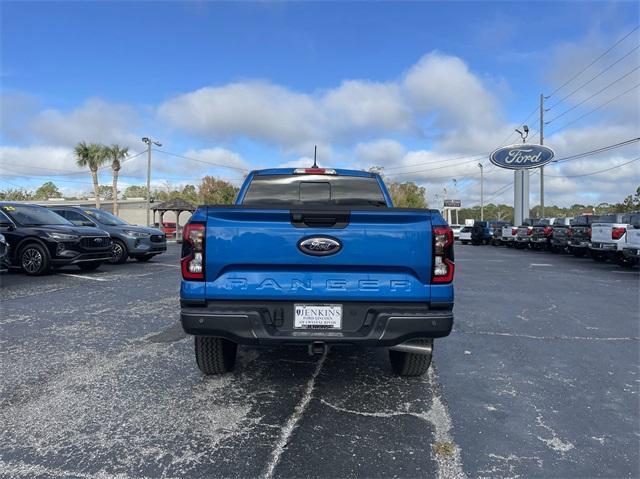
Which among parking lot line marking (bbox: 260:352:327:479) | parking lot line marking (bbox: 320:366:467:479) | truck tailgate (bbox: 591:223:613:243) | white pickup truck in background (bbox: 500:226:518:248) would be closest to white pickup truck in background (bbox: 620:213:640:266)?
truck tailgate (bbox: 591:223:613:243)

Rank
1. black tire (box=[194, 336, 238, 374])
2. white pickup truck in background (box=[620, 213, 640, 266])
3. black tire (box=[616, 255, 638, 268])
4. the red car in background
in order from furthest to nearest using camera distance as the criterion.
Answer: the red car in background, black tire (box=[616, 255, 638, 268]), white pickup truck in background (box=[620, 213, 640, 266]), black tire (box=[194, 336, 238, 374])

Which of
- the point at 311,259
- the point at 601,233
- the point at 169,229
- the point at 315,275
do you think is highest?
the point at 169,229

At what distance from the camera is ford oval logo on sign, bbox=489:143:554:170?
1543 inches

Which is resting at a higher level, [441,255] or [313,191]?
[313,191]

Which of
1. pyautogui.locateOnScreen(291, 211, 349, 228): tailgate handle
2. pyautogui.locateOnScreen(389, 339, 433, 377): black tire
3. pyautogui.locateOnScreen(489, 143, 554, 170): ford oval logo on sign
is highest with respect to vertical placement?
pyautogui.locateOnScreen(489, 143, 554, 170): ford oval logo on sign

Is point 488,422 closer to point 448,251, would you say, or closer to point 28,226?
point 448,251

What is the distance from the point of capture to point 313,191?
16.4 feet

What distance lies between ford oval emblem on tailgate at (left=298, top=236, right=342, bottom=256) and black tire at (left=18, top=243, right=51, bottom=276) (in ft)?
30.2

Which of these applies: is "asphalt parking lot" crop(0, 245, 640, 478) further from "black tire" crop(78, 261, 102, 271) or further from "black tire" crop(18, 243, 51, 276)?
"black tire" crop(78, 261, 102, 271)

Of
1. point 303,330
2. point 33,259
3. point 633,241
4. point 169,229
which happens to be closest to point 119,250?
point 33,259

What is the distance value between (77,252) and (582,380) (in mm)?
10216

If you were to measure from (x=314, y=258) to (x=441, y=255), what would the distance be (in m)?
0.91

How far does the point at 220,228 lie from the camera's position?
10.9ft

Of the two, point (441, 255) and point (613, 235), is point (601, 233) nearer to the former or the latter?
point (613, 235)
